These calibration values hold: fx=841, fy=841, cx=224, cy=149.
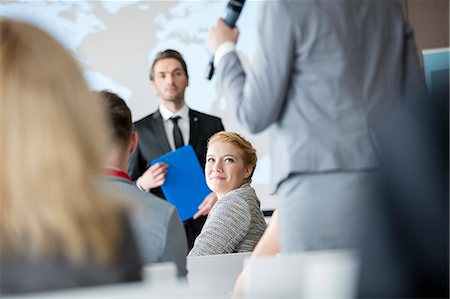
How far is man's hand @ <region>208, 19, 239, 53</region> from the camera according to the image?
2.19 m

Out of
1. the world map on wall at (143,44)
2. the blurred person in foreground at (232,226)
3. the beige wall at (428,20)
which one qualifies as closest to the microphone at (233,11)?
the blurred person in foreground at (232,226)

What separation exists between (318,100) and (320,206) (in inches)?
10.1

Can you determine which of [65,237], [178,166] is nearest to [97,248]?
[65,237]

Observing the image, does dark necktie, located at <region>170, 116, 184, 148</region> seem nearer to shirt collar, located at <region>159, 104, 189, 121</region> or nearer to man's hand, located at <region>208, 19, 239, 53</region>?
shirt collar, located at <region>159, 104, 189, 121</region>

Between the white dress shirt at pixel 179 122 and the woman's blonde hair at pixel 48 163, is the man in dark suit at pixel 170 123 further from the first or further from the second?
the woman's blonde hair at pixel 48 163

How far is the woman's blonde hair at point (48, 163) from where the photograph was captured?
1.24 m

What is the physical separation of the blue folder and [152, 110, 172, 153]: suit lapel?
87 centimetres

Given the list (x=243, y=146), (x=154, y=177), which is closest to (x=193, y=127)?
(x=154, y=177)

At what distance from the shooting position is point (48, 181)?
1.24 m

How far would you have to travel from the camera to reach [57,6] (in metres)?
5.96

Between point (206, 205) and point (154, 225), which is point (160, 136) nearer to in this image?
point (206, 205)

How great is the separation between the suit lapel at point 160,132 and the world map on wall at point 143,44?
925 millimetres

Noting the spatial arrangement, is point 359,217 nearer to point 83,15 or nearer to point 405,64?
point 405,64

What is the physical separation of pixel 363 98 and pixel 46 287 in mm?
1030
